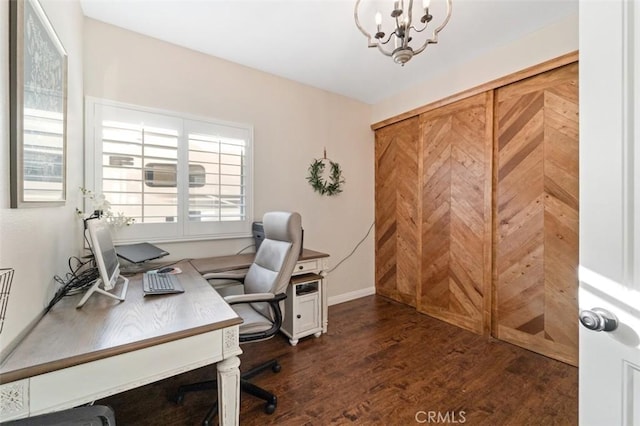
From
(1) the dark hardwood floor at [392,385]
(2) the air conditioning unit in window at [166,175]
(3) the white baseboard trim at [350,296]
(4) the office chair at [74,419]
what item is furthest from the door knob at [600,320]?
(3) the white baseboard trim at [350,296]

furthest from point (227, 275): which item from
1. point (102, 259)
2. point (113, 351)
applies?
point (113, 351)

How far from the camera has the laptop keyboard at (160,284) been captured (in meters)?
1.50

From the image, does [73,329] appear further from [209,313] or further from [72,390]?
[209,313]

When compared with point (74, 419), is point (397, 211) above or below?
above

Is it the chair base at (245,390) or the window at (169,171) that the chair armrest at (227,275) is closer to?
the window at (169,171)

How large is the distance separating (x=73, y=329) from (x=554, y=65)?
11.2 feet

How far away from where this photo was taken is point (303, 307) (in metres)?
2.43

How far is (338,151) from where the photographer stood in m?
3.41

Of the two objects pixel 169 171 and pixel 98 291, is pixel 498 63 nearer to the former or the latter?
pixel 169 171

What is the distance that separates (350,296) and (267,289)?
6.18 feet

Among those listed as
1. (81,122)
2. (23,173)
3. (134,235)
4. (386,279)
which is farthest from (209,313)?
(386,279)

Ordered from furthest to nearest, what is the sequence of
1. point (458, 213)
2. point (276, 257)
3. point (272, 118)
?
point (272, 118) < point (458, 213) < point (276, 257)

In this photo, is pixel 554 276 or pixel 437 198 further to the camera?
pixel 437 198

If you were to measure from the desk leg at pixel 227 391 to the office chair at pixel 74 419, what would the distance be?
438 millimetres
